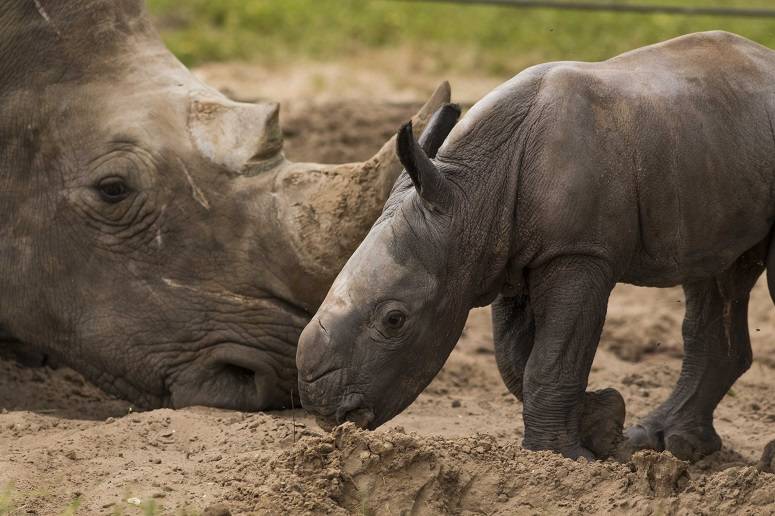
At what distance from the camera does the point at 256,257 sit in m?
5.49

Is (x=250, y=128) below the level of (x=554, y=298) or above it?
above

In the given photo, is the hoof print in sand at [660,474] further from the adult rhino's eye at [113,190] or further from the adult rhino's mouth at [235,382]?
the adult rhino's eye at [113,190]

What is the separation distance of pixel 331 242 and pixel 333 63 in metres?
6.74

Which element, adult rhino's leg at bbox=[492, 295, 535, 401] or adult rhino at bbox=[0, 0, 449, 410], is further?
adult rhino at bbox=[0, 0, 449, 410]

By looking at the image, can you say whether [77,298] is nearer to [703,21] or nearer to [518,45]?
[518,45]

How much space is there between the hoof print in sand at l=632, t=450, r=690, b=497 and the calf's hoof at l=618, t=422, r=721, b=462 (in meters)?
1.06

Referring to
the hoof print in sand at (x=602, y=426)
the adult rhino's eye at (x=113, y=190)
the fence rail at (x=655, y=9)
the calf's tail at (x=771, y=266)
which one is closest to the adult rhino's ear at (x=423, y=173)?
the hoof print in sand at (x=602, y=426)

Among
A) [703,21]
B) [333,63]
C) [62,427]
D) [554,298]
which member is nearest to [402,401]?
[554,298]

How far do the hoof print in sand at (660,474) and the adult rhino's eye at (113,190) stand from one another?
235 cm

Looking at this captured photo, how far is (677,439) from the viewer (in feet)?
17.8

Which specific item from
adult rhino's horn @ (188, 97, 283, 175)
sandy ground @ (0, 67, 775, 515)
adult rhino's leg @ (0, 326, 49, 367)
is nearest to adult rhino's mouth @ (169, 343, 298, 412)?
sandy ground @ (0, 67, 775, 515)

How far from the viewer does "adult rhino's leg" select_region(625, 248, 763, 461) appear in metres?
5.49

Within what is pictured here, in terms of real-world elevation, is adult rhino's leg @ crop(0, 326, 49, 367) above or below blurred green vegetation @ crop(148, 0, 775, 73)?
below

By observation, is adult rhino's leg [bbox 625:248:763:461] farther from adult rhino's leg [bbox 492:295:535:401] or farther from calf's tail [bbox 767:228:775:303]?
adult rhino's leg [bbox 492:295:535:401]
